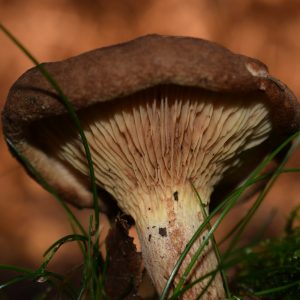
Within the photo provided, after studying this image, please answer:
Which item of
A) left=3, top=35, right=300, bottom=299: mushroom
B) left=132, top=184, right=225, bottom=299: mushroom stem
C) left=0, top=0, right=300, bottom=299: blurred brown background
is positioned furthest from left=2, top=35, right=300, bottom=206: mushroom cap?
left=0, top=0, right=300, bottom=299: blurred brown background

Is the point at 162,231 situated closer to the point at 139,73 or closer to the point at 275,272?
the point at 275,272

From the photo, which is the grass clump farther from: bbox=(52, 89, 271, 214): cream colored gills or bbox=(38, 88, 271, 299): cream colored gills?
bbox=(52, 89, 271, 214): cream colored gills

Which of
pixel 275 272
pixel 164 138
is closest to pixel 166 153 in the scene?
pixel 164 138

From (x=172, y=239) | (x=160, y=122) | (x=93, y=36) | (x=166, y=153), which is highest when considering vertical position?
(x=93, y=36)

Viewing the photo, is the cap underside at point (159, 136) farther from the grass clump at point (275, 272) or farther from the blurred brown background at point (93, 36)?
the blurred brown background at point (93, 36)

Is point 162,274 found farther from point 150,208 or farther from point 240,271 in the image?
point 240,271

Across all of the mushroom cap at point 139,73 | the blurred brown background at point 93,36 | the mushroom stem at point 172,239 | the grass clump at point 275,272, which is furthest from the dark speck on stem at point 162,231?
the blurred brown background at point 93,36

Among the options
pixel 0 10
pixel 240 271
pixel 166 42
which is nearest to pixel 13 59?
pixel 0 10
